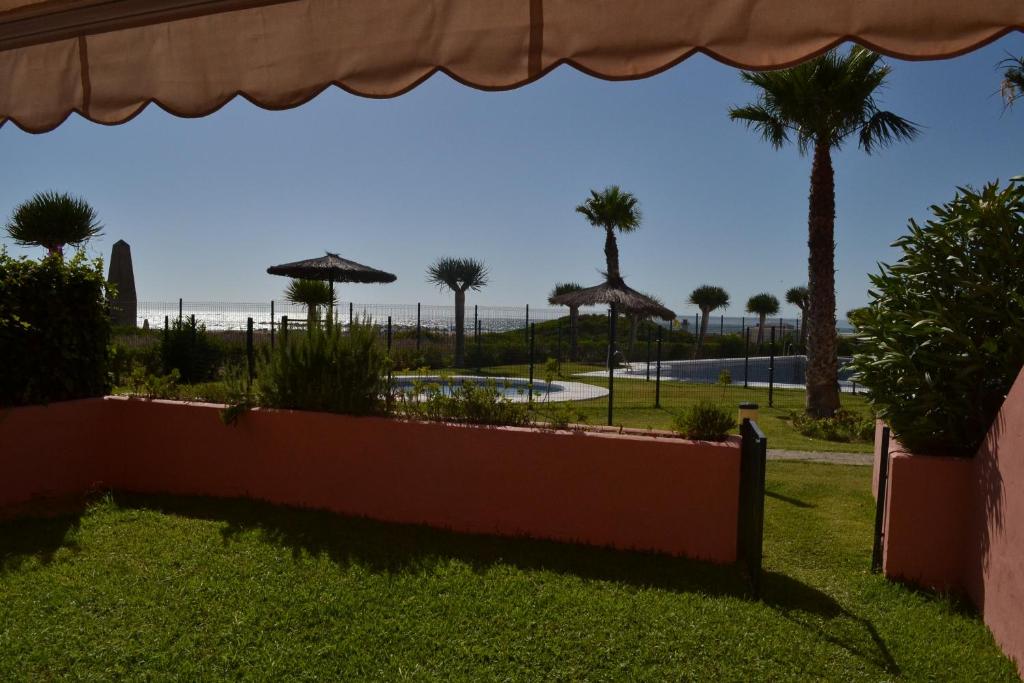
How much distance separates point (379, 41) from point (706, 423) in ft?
9.27

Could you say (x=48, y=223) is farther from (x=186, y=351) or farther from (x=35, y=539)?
(x=35, y=539)

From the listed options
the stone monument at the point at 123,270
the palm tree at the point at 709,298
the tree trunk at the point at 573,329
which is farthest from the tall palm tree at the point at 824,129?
the palm tree at the point at 709,298

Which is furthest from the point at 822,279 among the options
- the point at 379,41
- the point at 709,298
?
the point at 709,298

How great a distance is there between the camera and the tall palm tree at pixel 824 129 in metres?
12.1

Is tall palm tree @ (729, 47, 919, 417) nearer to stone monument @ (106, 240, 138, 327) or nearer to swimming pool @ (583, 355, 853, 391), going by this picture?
swimming pool @ (583, 355, 853, 391)

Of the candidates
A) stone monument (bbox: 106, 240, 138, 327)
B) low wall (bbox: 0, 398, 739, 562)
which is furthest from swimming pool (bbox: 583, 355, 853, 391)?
low wall (bbox: 0, 398, 739, 562)

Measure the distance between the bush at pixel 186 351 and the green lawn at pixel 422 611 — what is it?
1029 cm

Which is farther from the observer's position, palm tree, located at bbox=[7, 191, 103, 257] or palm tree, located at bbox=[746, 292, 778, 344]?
palm tree, located at bbox=[746, 292, 778, 344]

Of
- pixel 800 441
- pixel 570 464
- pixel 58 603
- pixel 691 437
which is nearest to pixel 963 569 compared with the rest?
pixel 691 437

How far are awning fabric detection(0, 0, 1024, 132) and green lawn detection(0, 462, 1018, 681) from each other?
194 cm

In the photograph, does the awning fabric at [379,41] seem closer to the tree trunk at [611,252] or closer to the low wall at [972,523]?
the low wall at [972,523]

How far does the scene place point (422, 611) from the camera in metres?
3.03

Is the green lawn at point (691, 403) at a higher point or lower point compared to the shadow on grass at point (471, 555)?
lower

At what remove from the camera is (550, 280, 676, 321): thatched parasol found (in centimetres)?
1955
